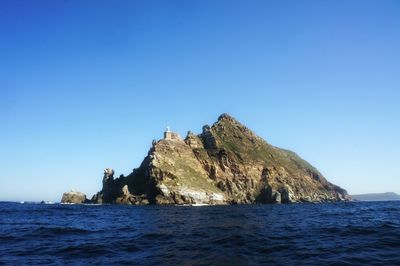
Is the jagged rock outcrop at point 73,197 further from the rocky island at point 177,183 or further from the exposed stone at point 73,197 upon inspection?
the rocky island at point 177,183

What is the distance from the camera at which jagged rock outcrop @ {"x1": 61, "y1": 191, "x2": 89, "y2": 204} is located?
18875 centimetres

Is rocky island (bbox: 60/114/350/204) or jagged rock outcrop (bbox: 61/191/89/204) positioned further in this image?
jagged rock outcrop (bbox: 61/191/89/204)

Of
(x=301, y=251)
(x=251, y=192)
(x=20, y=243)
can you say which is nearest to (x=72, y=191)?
(x=251, y=192)

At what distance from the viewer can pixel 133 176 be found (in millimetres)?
179000

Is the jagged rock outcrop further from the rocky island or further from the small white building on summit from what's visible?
the small white building on summit

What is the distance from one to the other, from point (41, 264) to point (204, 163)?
17634 cm

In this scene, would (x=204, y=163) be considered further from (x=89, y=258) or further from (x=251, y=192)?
(x=89, y=258)

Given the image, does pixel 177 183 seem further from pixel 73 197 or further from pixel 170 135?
pixel 73 197

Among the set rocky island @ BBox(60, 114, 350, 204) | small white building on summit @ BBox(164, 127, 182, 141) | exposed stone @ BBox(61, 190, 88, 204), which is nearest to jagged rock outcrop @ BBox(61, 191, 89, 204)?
exposed stone @ BBox(61, 190, 88, 204)

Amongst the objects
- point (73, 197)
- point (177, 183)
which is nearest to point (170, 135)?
point (177, 183)

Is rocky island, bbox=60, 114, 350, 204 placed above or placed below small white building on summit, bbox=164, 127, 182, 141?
below

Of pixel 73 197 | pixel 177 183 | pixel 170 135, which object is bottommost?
pixel 73 197

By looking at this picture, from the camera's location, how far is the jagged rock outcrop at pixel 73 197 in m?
189

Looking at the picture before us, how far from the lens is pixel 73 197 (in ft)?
623
